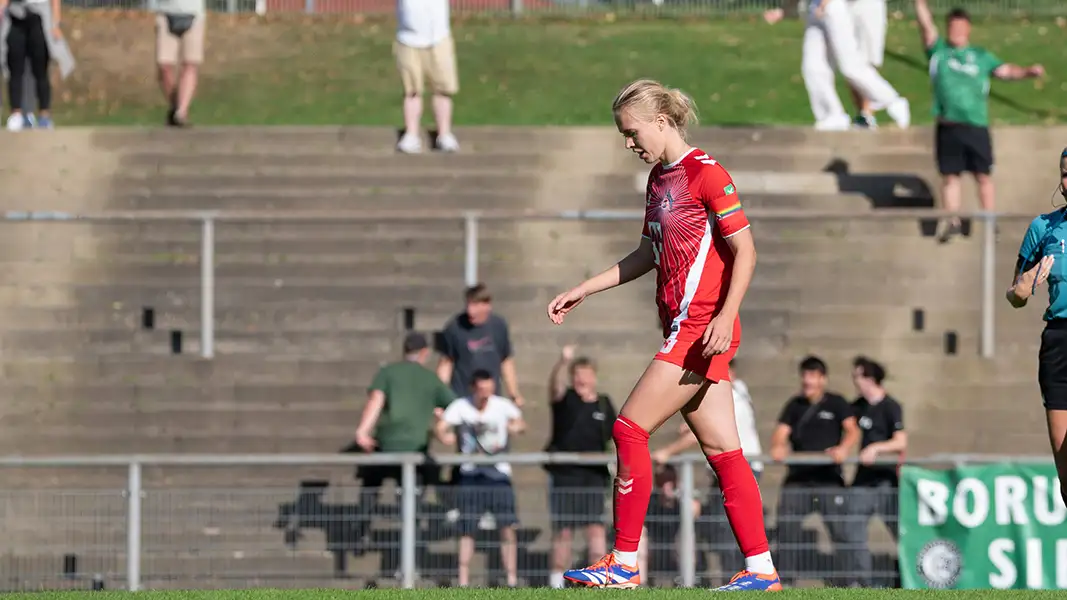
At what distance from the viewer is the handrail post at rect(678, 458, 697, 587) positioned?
40.2ft

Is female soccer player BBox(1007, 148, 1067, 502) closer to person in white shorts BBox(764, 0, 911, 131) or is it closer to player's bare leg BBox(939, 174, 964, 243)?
player's bare leg BBox(939, 174, 964, 243)

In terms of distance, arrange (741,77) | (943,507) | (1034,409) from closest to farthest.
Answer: (943,507) → (1034,409) → (741,77)

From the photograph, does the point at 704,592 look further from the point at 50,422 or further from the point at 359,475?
the point at 50,422

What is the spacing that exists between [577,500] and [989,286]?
4.56m

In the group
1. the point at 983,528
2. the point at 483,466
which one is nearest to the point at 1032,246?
the point at 983,528

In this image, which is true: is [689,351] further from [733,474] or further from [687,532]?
[687,532]

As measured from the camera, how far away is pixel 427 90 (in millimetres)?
22609

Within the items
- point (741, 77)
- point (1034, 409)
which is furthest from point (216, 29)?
point (1034, 409)

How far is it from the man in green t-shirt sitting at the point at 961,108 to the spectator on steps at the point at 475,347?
4.60 m

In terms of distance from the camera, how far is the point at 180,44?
18.4 metres

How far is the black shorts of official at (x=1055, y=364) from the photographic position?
25.9 ft

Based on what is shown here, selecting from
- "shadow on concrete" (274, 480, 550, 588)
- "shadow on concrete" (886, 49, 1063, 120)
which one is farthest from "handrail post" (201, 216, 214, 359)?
"shadow on concrete" (886, 49, 1063, 120)

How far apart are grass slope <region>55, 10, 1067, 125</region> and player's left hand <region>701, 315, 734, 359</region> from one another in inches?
607

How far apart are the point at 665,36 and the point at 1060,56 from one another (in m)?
5.83
